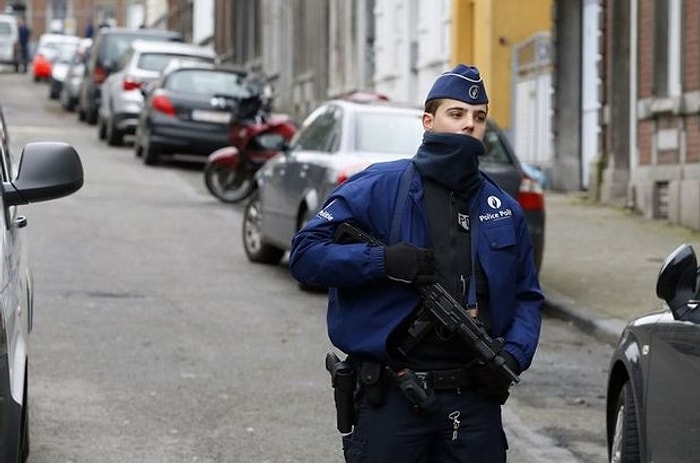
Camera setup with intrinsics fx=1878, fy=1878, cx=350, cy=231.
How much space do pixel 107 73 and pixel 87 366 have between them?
26601 mm

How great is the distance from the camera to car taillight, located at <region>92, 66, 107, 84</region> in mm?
37406

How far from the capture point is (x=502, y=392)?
16.9 ft

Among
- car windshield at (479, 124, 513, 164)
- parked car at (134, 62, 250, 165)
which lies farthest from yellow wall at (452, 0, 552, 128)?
car windshield at (479, 124, 513, 164)

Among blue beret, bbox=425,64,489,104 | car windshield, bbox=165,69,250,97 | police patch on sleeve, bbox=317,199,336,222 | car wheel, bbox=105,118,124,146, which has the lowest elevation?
police patch on sleeve, bbox=317,199,336,222

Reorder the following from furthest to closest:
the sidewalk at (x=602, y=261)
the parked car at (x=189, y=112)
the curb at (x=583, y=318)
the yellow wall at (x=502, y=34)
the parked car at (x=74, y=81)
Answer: the parked car at (x=74, y=81) → the yellow wall at (x=502, y=34) → the parked car at (x=189, y=112) → the sidewalk at (x=602, y=261) → the curb at (x=583, y=318)

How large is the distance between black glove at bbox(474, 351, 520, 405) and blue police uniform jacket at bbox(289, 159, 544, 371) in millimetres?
38

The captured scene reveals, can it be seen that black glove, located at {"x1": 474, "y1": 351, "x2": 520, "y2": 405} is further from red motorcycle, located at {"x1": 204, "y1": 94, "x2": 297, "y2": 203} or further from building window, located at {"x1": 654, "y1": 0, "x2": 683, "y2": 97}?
red motorcycle, located at {"x1": 204, "y1": 94, "x2": 297, "y2": 203}

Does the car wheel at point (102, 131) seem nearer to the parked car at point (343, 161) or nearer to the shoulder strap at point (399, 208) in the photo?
the parked car at point (343, 161)

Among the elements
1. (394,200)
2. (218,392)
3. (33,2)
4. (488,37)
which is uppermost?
(33,2)

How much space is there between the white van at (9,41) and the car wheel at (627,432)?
6814 centimetres

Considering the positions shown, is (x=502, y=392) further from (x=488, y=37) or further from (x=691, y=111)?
(x=488, y=37)

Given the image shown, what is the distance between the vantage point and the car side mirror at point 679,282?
6094mm

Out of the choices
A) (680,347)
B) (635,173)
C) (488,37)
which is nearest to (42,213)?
(635,173)

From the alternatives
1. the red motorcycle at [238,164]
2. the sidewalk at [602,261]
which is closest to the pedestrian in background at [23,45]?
the red motorcycle at [238,164]
